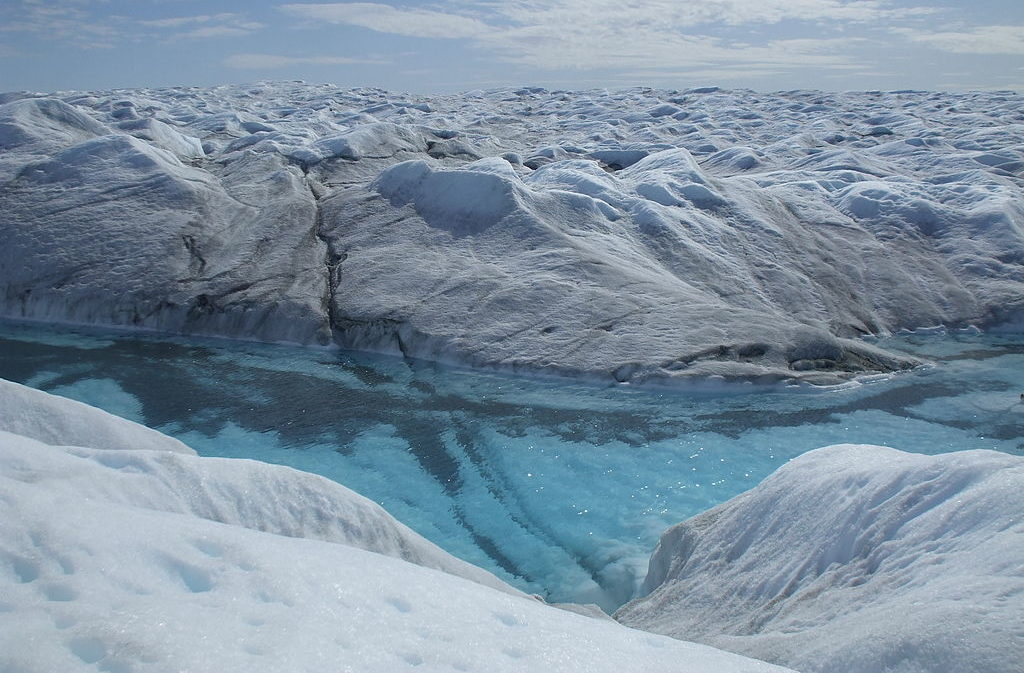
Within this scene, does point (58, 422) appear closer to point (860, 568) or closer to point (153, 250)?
point (860, 568)

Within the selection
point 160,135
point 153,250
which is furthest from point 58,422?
point 160,135

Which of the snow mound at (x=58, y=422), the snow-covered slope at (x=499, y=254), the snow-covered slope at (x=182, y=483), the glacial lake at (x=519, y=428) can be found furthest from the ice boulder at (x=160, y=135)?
the snow-covered slope at (x=182, y=483)

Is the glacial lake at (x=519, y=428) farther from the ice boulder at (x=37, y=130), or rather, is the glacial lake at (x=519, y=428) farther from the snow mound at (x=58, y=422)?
the ice boulder at (x=37, y=130)

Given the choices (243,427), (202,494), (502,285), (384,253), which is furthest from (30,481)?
(384,253)

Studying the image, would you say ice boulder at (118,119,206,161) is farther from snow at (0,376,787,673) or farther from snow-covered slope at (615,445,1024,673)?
snow-covered slope at (615,445,1024,673)

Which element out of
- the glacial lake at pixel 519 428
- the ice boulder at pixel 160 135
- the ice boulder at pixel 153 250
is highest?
the ice boulder at pixel 160 135

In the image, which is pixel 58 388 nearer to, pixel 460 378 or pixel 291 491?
pixel 460 378
